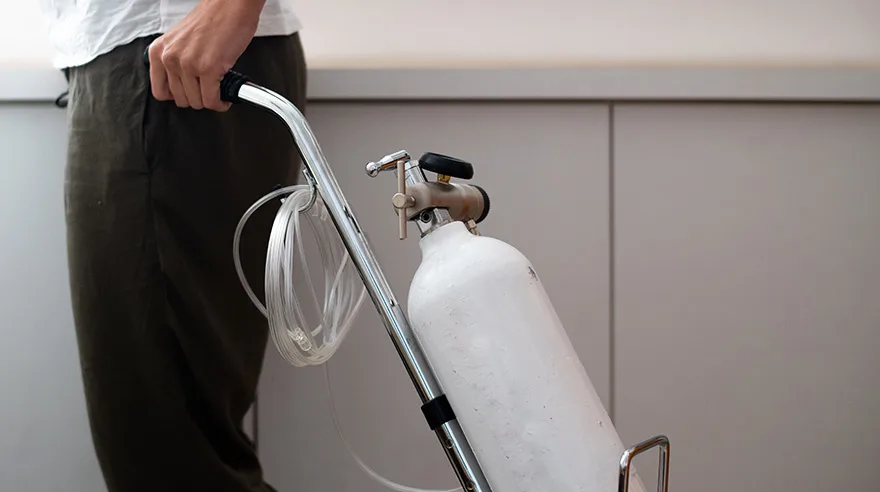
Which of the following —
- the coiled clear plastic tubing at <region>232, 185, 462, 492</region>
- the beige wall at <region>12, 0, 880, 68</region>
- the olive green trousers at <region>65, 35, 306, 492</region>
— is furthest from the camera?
the beige wall at <region>12, 0, 880, 68</region>

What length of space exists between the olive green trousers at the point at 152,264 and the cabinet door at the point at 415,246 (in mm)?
282

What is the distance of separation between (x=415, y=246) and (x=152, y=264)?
1.52 ft

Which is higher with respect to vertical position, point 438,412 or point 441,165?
point 441,165

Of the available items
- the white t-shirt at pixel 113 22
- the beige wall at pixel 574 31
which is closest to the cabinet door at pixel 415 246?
the beige wall at pixel 574 31

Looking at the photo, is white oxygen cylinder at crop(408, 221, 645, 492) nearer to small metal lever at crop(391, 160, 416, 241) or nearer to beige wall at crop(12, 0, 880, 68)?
small metal lever at crop(391, 160, 416, 241)

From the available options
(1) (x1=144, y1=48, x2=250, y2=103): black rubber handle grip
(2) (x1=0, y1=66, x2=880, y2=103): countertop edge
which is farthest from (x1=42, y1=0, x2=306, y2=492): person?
(2) (x1=0, y1=66, x2=880, y2=103): countertop edge

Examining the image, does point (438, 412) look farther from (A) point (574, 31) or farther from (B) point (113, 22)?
(A) point (574, 31)

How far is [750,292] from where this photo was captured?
1.32m

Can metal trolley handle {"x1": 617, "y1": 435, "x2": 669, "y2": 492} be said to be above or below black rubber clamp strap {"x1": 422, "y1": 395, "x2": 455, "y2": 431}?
below

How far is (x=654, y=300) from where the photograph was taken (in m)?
1.31

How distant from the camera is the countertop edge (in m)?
1.26

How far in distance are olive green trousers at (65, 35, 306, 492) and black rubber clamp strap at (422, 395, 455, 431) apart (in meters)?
0.41

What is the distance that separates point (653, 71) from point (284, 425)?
795 millimetres

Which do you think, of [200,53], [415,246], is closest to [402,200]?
[200,53]
